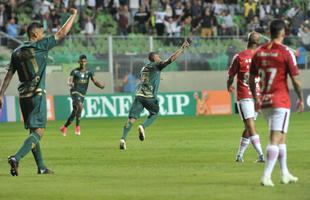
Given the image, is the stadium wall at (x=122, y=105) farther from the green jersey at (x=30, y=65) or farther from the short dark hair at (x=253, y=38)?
the green jersey at (x=30, y=65)

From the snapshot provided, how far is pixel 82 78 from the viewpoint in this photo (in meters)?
31.3

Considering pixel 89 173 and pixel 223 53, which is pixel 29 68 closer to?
pixel 89 173

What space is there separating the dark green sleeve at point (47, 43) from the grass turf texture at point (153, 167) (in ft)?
6.77

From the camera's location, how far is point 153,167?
18.0m

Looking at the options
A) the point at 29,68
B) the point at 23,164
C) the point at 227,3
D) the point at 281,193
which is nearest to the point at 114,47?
the point at 227,3

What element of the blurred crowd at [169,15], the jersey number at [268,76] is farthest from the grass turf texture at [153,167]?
the blurred crowd at [169,15]

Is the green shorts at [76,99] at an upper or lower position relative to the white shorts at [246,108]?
lower

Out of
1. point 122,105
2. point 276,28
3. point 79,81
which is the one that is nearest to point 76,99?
point 79,81

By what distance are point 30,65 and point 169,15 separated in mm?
29157

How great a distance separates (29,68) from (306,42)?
29900 millimetres

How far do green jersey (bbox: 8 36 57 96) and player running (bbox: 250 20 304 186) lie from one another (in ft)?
12.5

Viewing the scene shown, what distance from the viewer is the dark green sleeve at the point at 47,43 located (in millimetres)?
16041

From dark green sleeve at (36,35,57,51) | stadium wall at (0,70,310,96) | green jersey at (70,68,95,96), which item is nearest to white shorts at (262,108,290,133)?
dark green sleeve at (36,35,57,51)

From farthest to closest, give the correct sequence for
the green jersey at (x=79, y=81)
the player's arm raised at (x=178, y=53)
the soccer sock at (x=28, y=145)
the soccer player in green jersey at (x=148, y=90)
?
the green jersey at (x=79, y=81)
the soccer player in green jersey at (x=148, y=90)
the player's arm raised at (x=178, y=53)
the soccer sock at (x=28, y=145)
